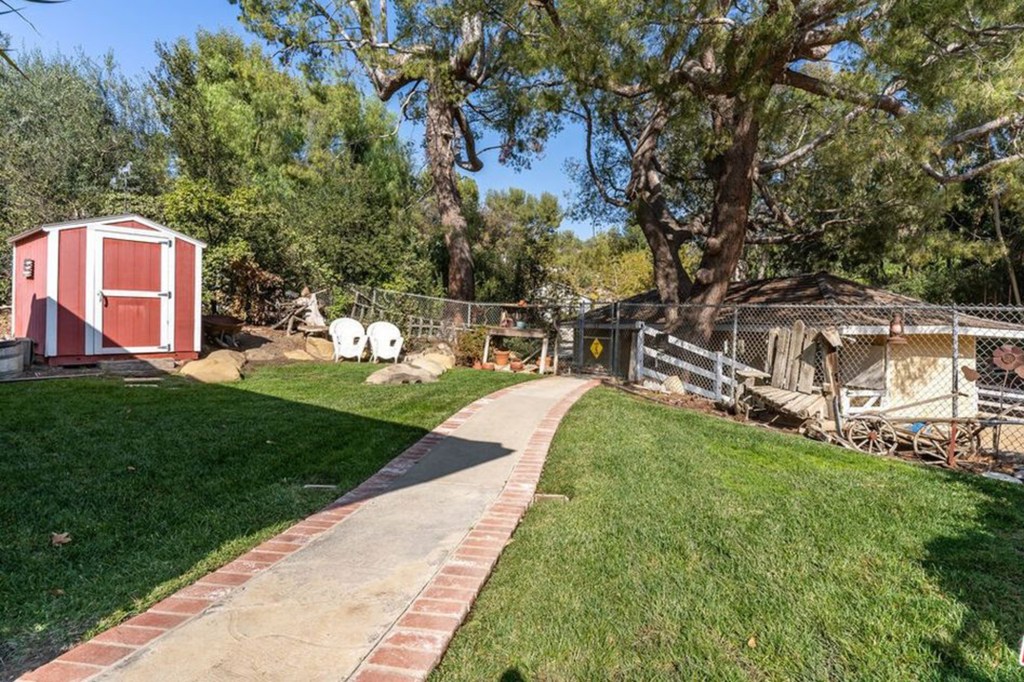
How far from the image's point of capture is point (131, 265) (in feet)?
33.3

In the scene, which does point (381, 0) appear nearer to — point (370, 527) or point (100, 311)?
point (100, 311)

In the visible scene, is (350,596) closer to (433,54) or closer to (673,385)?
(673,385)

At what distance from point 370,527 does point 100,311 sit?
29.1 feet

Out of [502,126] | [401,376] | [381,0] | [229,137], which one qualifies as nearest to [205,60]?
[229,137]

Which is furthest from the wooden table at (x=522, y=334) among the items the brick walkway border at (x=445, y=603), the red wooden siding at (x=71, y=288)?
the brick walkway border at (x=445, y=603)

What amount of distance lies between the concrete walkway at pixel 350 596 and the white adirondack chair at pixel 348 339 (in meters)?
8.35

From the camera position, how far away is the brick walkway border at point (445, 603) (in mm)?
Answer: 2135

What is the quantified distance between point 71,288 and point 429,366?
6.16 meters

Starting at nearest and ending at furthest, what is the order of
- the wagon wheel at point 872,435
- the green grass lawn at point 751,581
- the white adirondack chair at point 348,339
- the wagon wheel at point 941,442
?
the green grass lawn at point 751,581, the wagon wheel at point 941,442, the wagon wheel at point 872,435, the white adirondack chair at point 348,339

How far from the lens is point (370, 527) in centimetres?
359

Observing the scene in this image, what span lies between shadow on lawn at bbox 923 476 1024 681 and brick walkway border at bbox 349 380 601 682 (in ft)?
6.41

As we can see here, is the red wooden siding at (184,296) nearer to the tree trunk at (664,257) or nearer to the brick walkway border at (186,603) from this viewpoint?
the brick walkway border at (186,603)

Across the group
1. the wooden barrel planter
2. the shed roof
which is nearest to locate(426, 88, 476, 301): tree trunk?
the shed roof

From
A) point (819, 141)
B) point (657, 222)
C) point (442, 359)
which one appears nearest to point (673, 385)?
point (657, 222)
